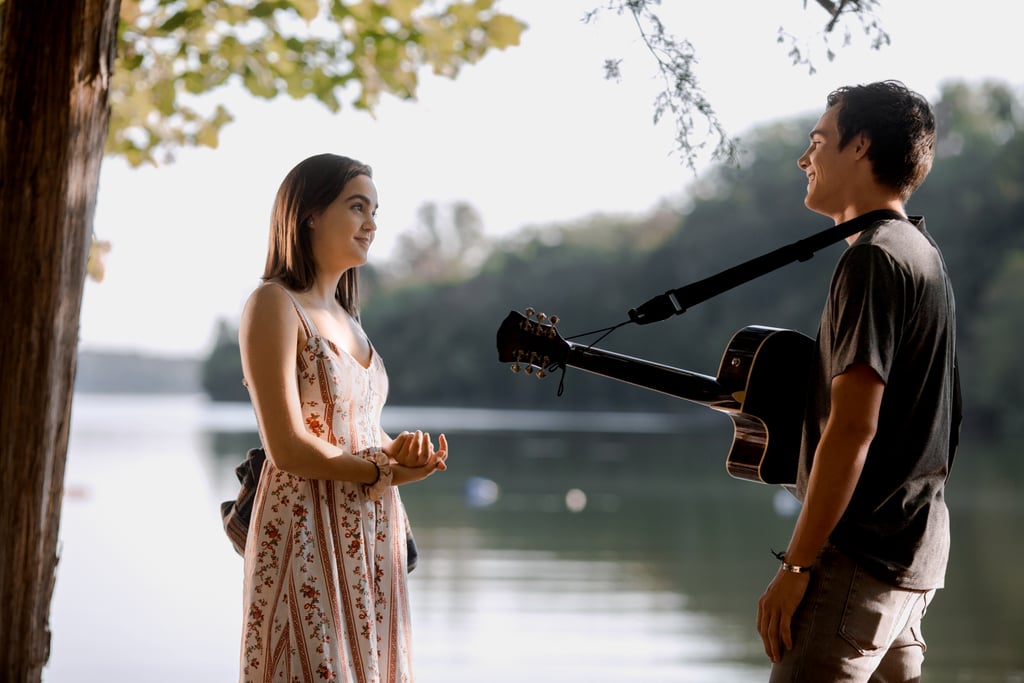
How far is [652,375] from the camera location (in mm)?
2260

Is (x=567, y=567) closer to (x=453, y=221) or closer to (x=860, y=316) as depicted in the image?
(x=860, y=316)

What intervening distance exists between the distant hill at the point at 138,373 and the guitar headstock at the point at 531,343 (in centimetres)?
6176

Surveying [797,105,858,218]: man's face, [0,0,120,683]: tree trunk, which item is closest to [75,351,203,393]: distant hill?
[0,0,120,683]: tree trunk

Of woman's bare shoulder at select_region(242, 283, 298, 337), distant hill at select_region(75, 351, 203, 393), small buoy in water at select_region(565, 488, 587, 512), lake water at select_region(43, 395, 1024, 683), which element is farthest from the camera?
distant hill at select_region(75, 351, 203, 393)

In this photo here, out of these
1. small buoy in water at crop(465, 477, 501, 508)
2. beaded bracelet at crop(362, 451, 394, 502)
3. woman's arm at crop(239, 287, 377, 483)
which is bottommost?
small buoy in water at crop(465, 477, 501, 508)

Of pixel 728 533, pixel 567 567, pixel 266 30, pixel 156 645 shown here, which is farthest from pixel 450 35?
pixel 728 533

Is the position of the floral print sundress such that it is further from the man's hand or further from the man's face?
the man's face

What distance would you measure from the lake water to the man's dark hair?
12.9 feet

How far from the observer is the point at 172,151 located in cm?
500

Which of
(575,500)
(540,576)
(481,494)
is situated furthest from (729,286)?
(481,494)

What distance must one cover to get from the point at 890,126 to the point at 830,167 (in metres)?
0.11

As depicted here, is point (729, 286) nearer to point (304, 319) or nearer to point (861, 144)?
point (861, 144)

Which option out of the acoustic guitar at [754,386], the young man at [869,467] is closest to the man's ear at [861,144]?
the young man at [869,467]

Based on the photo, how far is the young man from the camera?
180 cm
